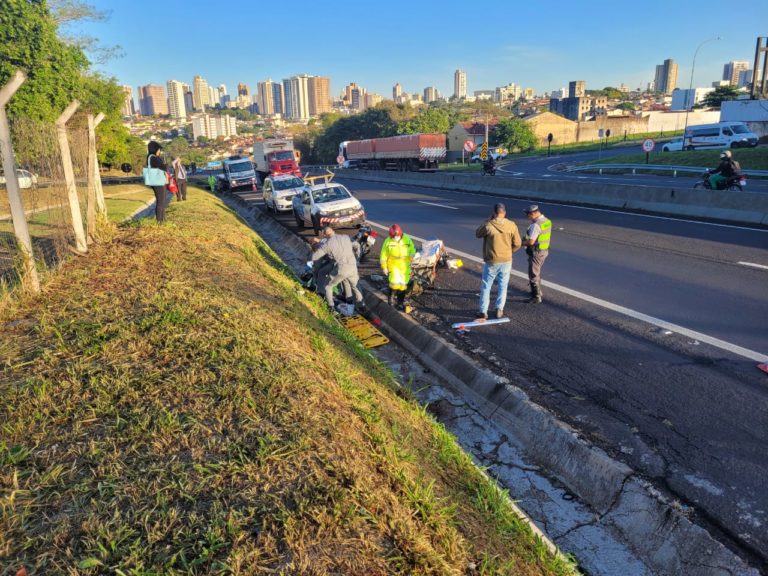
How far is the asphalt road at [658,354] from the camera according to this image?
389 centimetres

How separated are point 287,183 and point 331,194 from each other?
599 cm

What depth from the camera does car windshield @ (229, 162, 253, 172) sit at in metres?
32.1

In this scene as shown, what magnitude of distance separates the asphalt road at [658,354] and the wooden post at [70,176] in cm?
516

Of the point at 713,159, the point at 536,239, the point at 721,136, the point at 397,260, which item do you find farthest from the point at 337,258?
the point at 721,136

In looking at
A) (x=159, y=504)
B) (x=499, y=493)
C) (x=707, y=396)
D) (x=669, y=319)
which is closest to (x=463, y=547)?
(x=499, y=493)

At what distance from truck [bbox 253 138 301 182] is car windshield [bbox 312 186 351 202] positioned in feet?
62.5

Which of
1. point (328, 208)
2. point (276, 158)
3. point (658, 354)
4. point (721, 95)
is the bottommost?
point (658, 354)

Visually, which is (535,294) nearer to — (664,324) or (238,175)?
(664,324)

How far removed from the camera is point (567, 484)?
423 cm

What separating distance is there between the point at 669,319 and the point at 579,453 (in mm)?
3449

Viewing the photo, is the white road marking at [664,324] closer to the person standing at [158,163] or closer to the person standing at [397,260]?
the person standing at [397,260]

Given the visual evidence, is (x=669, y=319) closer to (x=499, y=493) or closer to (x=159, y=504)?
(x=499, y=493)

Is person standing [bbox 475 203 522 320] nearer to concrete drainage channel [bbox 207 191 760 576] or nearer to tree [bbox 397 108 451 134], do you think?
concrete drainage channel [bbox 207 191 760 576]

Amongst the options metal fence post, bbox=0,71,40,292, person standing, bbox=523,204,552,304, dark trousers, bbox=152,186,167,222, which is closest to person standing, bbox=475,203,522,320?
person standing, bbox=523,204,552,304
